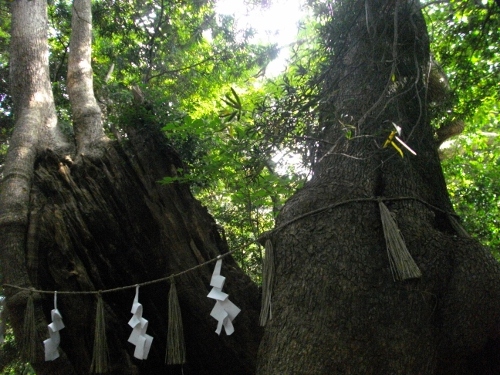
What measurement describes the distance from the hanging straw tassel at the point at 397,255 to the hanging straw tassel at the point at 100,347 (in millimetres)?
1941

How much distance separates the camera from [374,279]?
215 centimetres

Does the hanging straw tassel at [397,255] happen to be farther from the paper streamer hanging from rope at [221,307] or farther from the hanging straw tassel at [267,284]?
the paper streamer hanging from rope at [221,307]

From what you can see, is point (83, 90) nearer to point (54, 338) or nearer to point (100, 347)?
point (54, 338)

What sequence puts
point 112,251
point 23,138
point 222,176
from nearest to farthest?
point 112,251 < point 23,138 < point 222,176

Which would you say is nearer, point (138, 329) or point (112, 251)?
point (138, 329)

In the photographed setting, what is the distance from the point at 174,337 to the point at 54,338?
909 millimetres

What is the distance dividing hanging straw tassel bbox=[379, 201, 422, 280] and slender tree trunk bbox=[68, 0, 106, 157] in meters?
2.60

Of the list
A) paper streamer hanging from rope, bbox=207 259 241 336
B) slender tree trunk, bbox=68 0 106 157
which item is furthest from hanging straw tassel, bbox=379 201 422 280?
slender tree trunk, bbox=68 0 106 157

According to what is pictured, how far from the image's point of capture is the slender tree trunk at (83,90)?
154 inches

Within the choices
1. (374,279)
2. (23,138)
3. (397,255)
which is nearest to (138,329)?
(374,279)

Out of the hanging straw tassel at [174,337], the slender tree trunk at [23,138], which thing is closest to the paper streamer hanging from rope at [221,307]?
the hanging straw tassel at [174,337]

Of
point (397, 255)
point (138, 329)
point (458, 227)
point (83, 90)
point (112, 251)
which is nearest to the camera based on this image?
point (397, 255)

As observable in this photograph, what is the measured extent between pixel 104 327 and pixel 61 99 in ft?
15.5

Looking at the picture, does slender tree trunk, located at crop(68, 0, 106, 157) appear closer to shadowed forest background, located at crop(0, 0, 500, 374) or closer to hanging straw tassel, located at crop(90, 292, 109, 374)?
shadowed forest background, located at crop(0, 0, 500, 374)
